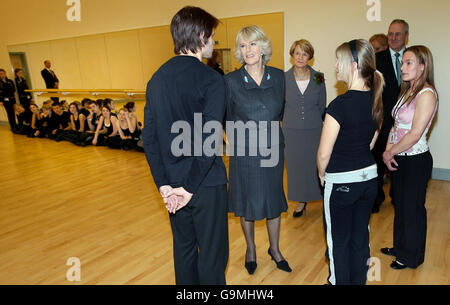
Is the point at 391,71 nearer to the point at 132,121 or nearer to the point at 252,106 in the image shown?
the point at 252,106

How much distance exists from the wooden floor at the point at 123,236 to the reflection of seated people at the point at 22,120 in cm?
470

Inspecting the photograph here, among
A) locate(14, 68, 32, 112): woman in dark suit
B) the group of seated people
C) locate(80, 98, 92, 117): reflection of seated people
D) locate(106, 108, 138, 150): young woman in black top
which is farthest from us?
locate(14, 68, 32, 112): woman in dark suit

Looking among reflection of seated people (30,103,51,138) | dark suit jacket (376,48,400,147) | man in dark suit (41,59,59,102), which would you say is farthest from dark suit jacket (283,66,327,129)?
man in dark suit (41,59,59,102)

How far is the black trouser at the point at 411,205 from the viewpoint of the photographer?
2.36 m

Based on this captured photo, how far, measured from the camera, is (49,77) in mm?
9891

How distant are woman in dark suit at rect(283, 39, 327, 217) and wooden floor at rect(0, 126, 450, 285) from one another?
0.35 meters

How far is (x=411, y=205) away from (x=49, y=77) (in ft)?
33.8

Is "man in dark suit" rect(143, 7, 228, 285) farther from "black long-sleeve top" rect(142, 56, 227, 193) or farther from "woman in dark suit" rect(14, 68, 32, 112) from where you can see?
"woman in dark suit" rect(14, 68, 32, 112)

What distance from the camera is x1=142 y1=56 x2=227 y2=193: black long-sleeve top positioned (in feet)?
4.98

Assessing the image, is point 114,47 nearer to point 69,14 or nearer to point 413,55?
point 69,14

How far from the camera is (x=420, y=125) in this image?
7.20 feet

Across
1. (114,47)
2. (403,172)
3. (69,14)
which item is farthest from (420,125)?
(69,14)

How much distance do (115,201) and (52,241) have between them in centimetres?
104

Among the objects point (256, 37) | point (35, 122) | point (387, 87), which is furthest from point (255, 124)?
point (35, 122)
